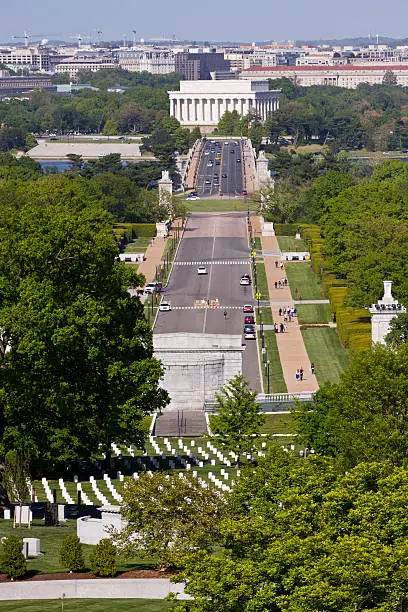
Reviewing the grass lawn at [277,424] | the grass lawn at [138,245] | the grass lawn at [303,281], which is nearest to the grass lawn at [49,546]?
the grass lawn at [277,424]

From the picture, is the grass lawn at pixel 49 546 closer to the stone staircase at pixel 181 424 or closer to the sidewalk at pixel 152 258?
the stone staircase at pixel 181 424

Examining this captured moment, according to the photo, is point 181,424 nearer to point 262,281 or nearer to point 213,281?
point 262,281

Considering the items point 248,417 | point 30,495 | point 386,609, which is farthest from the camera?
point 248,417

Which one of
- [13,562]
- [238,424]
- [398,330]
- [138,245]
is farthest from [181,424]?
[138,245]

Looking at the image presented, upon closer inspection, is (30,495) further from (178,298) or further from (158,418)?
(178,298)

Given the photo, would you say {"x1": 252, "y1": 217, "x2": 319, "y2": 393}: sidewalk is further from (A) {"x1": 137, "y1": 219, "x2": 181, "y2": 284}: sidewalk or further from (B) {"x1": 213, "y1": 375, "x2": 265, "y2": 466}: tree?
(B) {"x1": 213, "y1": 375, "x2": 265, "y2": 466}: tree

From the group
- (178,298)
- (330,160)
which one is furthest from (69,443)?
(330,160)
